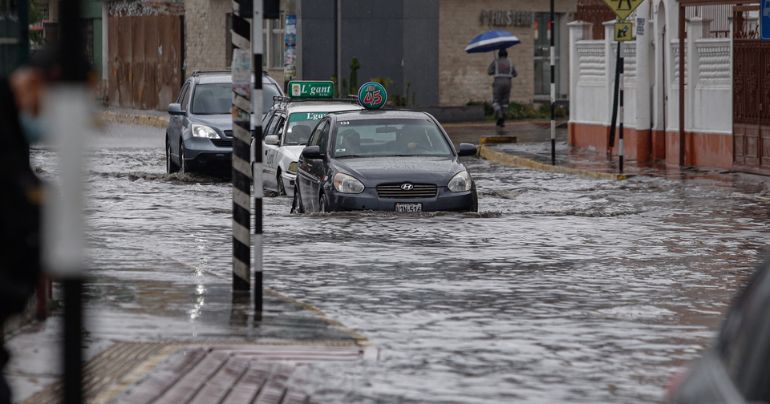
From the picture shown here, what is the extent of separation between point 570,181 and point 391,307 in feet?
50.0

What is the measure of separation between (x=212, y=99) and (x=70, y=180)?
26.0 metres

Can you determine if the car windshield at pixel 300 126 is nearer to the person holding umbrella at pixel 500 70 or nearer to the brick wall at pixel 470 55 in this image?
the person holding umbrella at pixel 500 70

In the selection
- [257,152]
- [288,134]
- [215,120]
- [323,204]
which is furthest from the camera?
[215,120]

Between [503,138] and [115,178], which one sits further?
[503,138]

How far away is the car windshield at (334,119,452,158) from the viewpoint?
21.7m

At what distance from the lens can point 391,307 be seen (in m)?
13.2

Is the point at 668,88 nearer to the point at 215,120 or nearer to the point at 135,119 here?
the point at 215,120

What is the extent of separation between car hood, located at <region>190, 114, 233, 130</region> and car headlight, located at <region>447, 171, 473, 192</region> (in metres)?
9.22

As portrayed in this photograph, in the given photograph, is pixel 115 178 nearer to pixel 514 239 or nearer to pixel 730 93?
pixel 730 93

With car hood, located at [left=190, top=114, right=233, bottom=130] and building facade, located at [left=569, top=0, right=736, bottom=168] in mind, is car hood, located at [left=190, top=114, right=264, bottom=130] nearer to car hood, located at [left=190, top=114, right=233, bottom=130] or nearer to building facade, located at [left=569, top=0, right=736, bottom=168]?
car hood, located at [left=190, top=114, right=233, bottom=130]

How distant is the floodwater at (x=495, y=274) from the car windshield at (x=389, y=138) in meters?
1.10

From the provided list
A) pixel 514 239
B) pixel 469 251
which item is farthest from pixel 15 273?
pixel 514 239

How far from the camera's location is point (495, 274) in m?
15.4

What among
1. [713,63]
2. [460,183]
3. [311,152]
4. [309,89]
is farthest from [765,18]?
[309,89]
